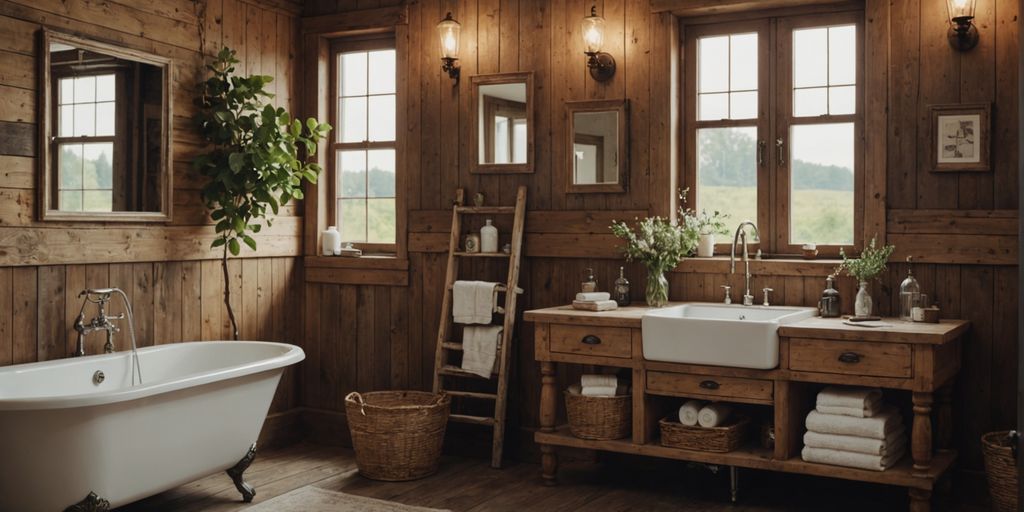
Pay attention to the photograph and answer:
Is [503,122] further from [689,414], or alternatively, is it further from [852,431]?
[852,431]

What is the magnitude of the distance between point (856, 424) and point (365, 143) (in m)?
3.31

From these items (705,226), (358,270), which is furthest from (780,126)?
(358,270)

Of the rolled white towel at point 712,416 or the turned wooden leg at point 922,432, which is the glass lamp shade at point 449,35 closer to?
the rolled white towel at point 712,416

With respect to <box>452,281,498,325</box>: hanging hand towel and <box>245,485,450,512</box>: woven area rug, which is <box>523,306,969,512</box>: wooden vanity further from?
<box>245,485,450,512</box>: woven area rug

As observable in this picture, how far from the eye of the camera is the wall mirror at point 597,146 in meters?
5.06

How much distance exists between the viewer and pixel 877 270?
430 centimetres

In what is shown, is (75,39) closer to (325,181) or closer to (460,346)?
→ (325,181)

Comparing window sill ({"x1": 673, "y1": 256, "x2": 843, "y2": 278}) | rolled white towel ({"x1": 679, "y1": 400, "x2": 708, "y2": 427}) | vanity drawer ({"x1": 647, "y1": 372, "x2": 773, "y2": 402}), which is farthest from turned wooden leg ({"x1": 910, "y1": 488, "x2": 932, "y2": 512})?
window sill ({"x1": 673, "y1": 256, "x2": 843, "y2": 278})

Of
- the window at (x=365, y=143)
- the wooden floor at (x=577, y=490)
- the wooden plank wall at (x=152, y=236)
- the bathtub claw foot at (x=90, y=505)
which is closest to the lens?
the bathtub claw foot at (x=90, y=505)

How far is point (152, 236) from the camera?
16.3 feet

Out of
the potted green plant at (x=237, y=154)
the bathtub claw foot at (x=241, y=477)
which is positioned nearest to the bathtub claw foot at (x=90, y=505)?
the bathtub claw foot at (x=241, y=477)

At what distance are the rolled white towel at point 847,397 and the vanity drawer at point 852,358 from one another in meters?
0.12

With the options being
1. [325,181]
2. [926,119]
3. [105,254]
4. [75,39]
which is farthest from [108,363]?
[926,119]

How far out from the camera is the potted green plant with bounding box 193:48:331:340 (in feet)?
16.8
